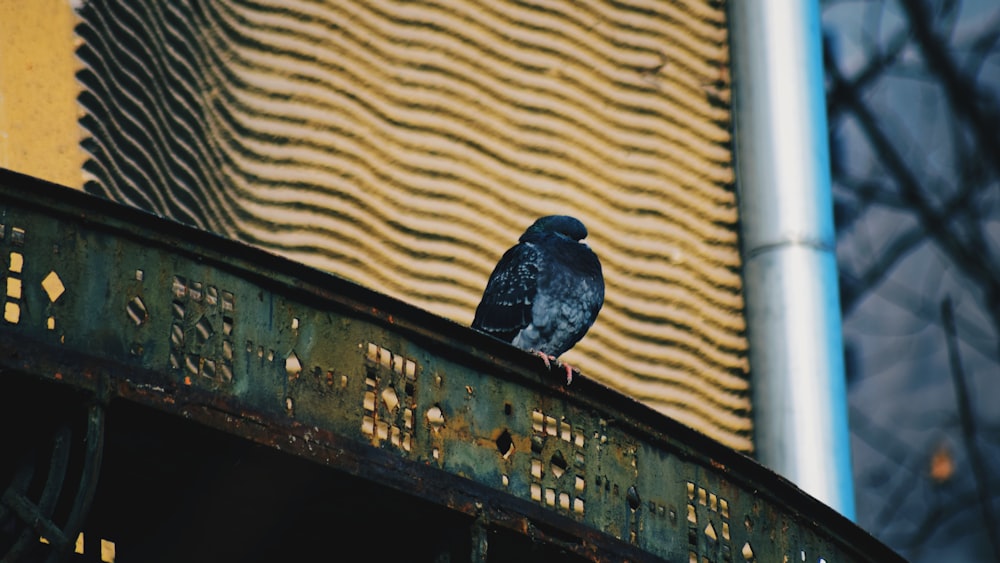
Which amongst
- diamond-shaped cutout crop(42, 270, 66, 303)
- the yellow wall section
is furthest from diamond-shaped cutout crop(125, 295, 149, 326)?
the yellow wall section

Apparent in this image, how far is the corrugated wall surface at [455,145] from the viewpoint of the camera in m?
10.4

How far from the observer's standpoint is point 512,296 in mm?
9305

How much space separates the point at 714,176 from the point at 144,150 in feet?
13.7

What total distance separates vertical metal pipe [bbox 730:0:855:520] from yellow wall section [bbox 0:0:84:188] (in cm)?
475

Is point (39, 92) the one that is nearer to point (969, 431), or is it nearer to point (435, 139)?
point (435, 139)

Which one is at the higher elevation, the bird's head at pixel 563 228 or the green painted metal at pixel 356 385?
the bird's head at pixel 563 228

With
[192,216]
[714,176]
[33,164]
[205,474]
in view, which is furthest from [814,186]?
[205,474]

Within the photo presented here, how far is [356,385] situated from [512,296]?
325cm

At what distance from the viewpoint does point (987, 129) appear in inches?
706

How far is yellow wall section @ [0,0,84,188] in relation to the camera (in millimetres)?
9656

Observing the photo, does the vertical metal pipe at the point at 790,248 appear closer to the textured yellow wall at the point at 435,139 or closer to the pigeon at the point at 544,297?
the textured yellow wall at the point at 435,139

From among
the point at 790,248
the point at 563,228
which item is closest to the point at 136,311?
the point at 563,228

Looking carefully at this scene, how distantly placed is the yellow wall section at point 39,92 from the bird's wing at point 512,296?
233 centimetres

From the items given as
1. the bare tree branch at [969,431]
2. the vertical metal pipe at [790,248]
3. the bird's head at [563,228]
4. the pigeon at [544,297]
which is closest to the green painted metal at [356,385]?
the pigeon at [544,297]
